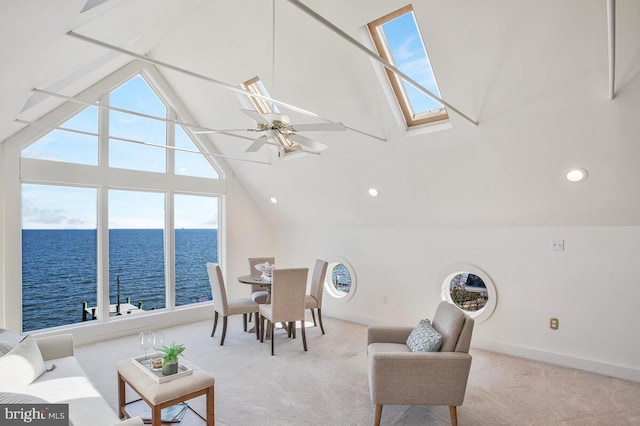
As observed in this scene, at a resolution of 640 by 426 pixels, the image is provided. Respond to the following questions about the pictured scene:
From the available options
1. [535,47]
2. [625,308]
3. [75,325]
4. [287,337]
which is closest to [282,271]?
[287,337]

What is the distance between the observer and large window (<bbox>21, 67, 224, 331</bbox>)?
4730 mm

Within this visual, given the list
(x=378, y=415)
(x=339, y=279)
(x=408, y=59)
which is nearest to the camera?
(x=378, y=415)

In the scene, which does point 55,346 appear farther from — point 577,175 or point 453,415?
point 577,175

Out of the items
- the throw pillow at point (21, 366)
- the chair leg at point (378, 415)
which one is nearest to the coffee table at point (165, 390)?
the throw pillow at point (21, 366)

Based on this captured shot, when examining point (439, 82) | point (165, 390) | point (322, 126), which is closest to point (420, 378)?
point (165, 390)

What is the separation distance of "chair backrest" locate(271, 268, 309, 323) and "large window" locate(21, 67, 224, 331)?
213 centimetres

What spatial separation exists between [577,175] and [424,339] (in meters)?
2.22

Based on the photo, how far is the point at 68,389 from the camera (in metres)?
2.51

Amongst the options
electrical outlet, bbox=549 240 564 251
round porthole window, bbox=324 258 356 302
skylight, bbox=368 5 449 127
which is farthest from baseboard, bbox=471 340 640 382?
skylight, bbox=368 5 449 127

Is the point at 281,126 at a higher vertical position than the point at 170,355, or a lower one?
higher

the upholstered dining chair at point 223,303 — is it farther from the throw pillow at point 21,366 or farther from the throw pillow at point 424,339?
the throw pillow at point 424,339

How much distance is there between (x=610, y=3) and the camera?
5.77 ft

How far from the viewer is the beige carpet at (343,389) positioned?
2.95m

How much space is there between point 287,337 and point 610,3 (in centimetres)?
473
